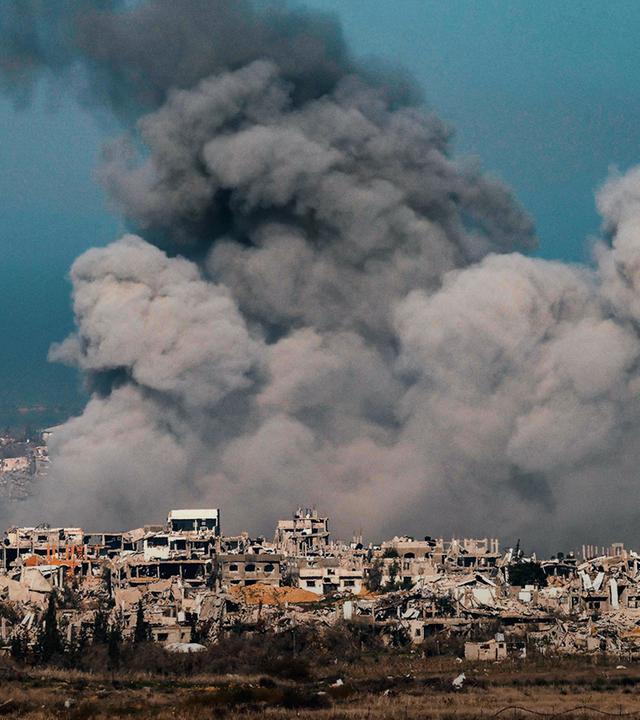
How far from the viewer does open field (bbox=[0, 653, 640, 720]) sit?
27.7m

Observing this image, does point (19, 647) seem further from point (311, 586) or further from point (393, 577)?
point (393, 577)

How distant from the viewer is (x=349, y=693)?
30297mm

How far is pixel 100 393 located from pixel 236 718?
40.5m

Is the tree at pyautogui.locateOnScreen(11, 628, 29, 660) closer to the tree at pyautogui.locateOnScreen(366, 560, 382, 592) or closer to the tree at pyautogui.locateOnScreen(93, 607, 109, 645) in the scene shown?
the tree at pyautogui.locateOnScreen(93, 607, 109, 645)

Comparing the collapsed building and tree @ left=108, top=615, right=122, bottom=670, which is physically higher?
the collapsed building

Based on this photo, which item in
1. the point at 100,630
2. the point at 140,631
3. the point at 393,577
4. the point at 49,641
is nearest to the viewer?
→ the point at 49,641

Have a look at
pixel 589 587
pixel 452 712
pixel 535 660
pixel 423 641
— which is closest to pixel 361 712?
pixel 452 712

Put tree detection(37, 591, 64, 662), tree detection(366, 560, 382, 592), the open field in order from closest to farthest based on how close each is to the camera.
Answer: the open field → tree detection(37, 591, 64, 662) → tree detection(366, 560, 382, 592)

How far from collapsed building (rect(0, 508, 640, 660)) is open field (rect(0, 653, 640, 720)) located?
338cm

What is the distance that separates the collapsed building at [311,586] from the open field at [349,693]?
3376 millimetres

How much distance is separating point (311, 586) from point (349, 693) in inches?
957

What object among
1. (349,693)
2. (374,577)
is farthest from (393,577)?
(349,693)

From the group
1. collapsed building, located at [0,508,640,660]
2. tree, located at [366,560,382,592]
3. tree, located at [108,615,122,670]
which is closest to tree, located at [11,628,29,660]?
collapsed building, located at [0,508,640,660]

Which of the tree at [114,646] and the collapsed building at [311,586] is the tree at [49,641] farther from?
the collapsed building at [311,586]
